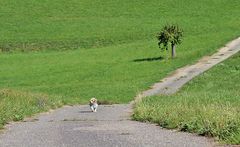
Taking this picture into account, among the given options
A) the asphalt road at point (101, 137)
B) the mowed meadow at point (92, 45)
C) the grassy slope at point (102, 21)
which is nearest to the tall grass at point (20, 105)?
the mowed meadow at point (92, 45)

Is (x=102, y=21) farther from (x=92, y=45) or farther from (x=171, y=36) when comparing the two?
(x=171, y=36)

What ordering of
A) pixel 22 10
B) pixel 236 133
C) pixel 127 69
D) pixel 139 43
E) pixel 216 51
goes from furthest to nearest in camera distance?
pixel 22 10, pixel 139 43, pixel 216 51, pixel 127 69, pixel 236 133

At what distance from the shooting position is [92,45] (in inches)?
3337

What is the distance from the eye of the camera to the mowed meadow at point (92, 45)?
49963mm

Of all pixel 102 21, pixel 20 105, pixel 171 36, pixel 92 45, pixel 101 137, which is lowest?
pixel 92 45

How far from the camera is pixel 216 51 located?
73188 mm

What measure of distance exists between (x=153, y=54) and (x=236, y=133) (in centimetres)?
5886

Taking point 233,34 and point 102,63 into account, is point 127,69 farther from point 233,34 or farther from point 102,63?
point 233,34

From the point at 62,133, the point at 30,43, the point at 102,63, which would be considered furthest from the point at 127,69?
the point at 62,133

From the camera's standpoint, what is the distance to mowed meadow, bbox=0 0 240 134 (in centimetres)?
4996

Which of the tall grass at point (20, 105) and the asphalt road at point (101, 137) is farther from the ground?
the asphalt road at point (101, 137)

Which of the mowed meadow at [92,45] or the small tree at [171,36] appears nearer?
the mowed meadow at [92,45]

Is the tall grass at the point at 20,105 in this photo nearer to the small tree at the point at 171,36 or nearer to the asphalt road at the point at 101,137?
the asphalt road at the point at 101,137

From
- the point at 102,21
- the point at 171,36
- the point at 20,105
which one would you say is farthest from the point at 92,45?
the point at 20,105
